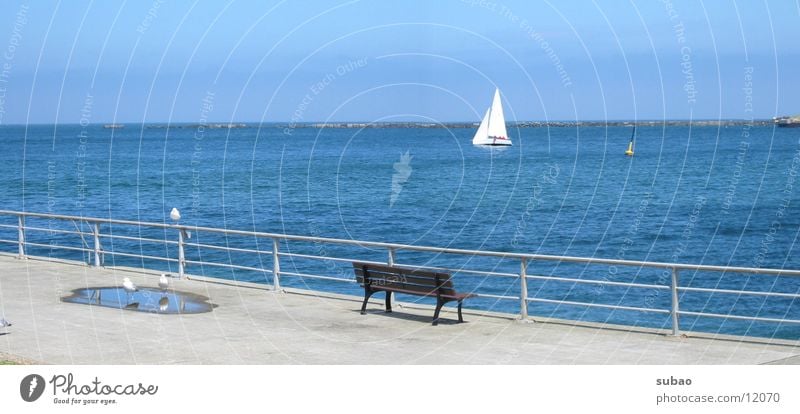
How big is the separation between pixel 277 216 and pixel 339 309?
137 feet

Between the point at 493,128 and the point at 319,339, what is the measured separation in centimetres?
9198

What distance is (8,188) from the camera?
79.0 metres

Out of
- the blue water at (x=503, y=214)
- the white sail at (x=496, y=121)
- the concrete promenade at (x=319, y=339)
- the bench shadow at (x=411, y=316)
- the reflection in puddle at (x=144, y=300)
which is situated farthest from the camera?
the white sail at (x=496, y=121)

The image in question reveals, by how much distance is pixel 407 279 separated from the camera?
527 inches

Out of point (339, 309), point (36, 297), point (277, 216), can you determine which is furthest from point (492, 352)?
point (277, 216)

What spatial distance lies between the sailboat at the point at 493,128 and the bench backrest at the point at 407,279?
77.8 m

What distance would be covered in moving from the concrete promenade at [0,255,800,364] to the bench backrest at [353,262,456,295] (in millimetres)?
436

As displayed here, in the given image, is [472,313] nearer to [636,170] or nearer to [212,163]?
[636,170]

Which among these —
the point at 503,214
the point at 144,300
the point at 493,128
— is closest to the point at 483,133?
the point at 493,128

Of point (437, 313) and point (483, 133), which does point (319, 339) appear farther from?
point (483, 133)

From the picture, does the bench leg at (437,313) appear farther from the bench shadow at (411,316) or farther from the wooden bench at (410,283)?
the bench shadow at (411,316)

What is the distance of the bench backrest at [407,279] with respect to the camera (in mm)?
12977

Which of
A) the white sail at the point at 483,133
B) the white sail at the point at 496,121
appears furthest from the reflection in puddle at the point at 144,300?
the white sail at the point at 483,133

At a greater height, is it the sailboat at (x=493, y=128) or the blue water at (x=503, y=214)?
the sailboat at (x=493, y=128)
